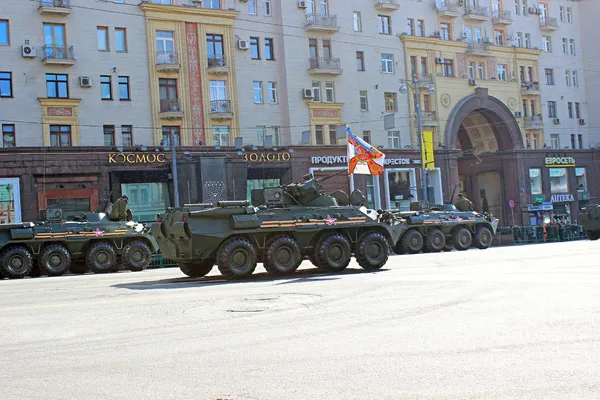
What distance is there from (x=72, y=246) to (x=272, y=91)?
71.8ft

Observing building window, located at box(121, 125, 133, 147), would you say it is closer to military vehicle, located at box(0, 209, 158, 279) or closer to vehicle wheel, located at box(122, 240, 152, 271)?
military vehicle, located at box(0, 209, 158, 279)

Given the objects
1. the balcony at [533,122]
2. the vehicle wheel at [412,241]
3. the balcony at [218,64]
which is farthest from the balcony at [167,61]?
the balcony at [533,122]

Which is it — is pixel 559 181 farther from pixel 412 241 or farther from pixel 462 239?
pixel 412 241

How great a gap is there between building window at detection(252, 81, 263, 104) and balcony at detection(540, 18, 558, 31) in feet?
82.7

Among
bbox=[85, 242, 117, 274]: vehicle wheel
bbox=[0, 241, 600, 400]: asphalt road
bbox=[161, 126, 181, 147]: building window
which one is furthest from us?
bbox=[161, 126, 181, 147]: building window

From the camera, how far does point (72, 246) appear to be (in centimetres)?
2436

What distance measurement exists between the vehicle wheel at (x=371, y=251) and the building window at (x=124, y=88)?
23.6 metres

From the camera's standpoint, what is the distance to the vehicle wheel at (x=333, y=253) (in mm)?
17984

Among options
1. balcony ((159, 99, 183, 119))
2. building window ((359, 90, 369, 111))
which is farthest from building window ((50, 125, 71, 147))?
building window ((359, 90, 369, 111))

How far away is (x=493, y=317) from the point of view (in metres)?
9.14

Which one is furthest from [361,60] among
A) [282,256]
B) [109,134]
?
[282,256]

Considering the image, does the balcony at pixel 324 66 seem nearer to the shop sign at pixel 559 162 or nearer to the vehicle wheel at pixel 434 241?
the vehicle wheel at pixel 434 241

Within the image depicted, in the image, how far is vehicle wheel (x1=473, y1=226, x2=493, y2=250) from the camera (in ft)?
106

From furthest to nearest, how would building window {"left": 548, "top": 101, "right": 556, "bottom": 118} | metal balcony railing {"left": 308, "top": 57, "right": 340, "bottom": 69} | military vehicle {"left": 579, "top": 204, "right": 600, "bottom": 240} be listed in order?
1. building window {"left": 548, "top": 101, "right": 556, "bottom": 118}
2. metal balcony railing {"left": 308, "top": 57, "right": 340, "bottom": 69}
3. military vehicle {"left": 579, "top": 204, "right": 600, "bottom": 240}
